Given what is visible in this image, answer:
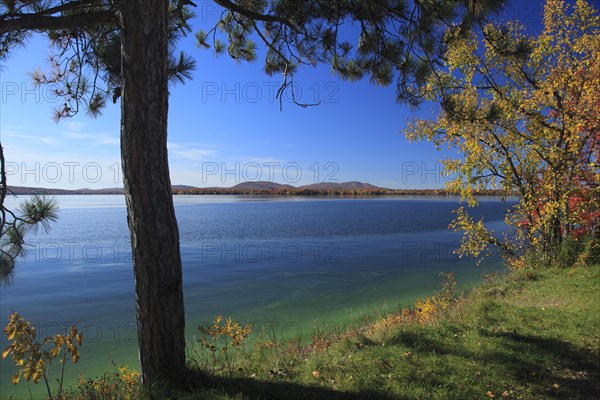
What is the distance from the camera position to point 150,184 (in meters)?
3.73

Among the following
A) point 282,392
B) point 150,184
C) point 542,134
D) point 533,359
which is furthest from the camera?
point 542,134

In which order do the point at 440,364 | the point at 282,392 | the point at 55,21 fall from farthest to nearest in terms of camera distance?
the point at 440,364 < the point at 55,21 < the point at 282,392

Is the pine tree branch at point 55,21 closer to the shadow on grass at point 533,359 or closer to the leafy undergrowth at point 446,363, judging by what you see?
the leafy undergrowth at point 446,363

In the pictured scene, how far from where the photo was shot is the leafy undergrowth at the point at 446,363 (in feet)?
13.3

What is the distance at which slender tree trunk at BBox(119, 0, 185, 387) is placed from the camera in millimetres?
3701

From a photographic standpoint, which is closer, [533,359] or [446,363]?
[446,363]

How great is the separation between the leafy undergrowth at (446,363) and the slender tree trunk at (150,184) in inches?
23.1

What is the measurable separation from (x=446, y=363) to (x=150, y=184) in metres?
4.14

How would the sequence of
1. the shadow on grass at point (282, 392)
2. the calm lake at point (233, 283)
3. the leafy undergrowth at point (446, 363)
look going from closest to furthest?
the shadow on grass at point (282, 392) → the leafy undergrowth at point (446, 363) → the calm lake at point (233, 283)

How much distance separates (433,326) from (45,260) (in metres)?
19.7

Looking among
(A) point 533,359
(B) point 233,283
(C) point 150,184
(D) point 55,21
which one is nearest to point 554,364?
(A) point 533,359

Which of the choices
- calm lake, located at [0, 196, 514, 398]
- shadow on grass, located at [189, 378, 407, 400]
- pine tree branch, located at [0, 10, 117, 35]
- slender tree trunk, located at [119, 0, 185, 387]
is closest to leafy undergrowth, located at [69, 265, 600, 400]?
shadow on grass, located at [189, 378, 407, 400]

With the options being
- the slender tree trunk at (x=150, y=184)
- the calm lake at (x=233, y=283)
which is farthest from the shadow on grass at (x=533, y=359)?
the calm lake at (x=233, y=283)

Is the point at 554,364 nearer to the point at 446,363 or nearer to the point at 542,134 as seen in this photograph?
the point at 446,363
